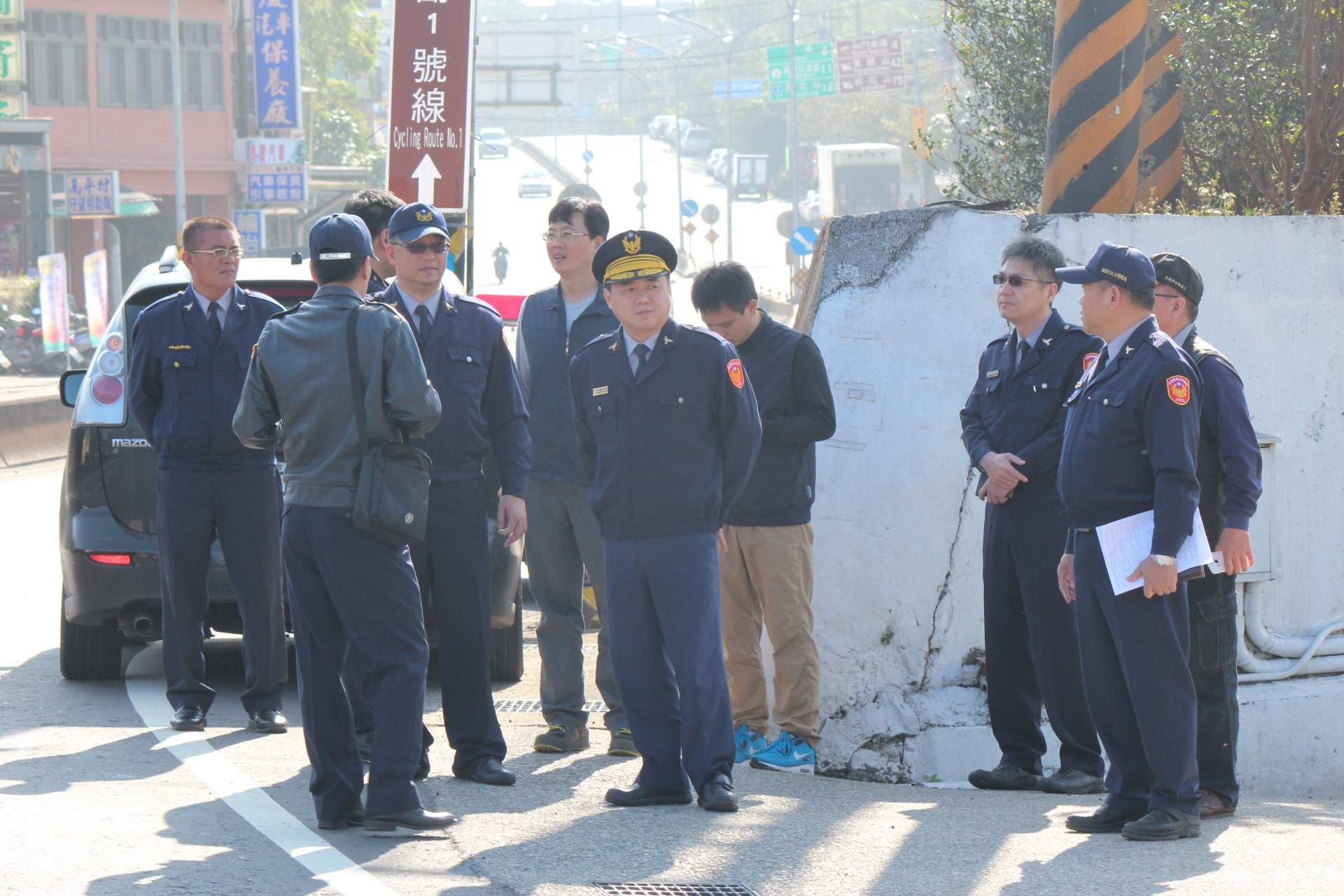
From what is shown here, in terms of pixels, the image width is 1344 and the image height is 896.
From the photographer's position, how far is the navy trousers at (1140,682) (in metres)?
4.73

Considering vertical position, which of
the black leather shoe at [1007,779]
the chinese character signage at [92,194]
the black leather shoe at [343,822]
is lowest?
the black leather shoe at [1007,779]

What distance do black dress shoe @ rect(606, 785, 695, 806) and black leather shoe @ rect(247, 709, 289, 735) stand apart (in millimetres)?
1726

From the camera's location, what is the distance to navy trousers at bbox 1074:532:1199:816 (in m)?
4.73

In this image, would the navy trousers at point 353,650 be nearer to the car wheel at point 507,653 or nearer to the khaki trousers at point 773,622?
the khaki trousers at point 773,622

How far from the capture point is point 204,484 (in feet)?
20.1

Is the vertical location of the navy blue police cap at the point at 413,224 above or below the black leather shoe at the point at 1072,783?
above

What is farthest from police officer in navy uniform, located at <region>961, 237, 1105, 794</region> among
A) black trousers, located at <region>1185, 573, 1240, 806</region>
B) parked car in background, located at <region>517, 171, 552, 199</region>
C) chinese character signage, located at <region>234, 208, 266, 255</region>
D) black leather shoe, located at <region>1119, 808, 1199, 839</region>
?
parked car in background, located at <region>517, 171, 552, 199</region>

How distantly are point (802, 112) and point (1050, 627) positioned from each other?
259ft

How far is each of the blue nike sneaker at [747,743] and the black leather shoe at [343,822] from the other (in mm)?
1727

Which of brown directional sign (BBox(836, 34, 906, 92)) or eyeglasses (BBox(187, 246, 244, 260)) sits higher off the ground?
brown directional sign (BBox(836, 34, 906, 92))

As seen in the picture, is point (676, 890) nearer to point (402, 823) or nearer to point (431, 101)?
point (402, 823)

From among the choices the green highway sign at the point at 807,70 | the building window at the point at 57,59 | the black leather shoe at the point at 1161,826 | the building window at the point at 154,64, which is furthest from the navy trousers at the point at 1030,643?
the green highway sign at the point at 807,70

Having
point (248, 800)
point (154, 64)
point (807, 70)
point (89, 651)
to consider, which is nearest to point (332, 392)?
point (248, 800)

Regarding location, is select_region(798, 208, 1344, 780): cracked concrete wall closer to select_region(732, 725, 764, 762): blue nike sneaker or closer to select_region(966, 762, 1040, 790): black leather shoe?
select_region(732, 725, 764, 762): blue nike sneaker
